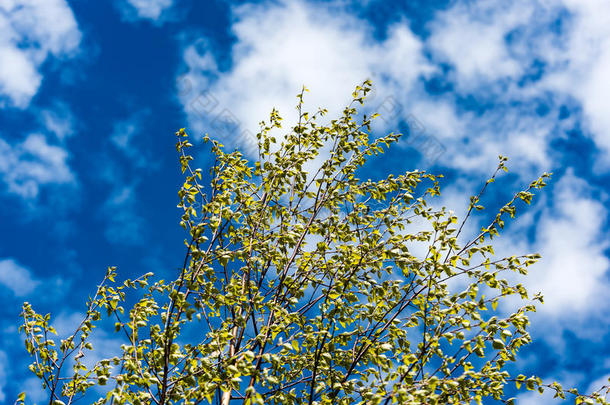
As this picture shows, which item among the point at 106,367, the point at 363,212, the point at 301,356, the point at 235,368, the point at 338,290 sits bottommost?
the point at 235,368

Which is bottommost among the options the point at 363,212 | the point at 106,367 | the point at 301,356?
the point at 106,367

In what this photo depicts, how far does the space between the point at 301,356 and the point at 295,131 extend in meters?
5.01

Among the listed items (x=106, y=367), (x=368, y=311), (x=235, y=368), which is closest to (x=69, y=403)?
(x=106, y=367)

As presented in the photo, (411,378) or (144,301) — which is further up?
(144,301)

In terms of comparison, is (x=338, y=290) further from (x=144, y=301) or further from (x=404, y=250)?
(x=144, y=301)

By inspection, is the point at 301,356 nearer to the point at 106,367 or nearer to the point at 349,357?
the point at 349,357

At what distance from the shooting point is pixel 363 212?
10.1 metres

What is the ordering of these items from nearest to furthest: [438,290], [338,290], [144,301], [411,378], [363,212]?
1. [411,378]
2. [438,290]
3. [144,301]
4. [338,290]
5. [363,212]

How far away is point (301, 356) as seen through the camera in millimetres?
8641

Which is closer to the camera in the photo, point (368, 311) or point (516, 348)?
point (516, 348)

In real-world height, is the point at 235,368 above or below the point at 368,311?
below

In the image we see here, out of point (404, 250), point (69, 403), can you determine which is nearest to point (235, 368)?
point (404, 250)

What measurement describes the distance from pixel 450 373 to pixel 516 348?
1413mm

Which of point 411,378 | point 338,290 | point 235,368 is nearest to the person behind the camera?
point 235,368
